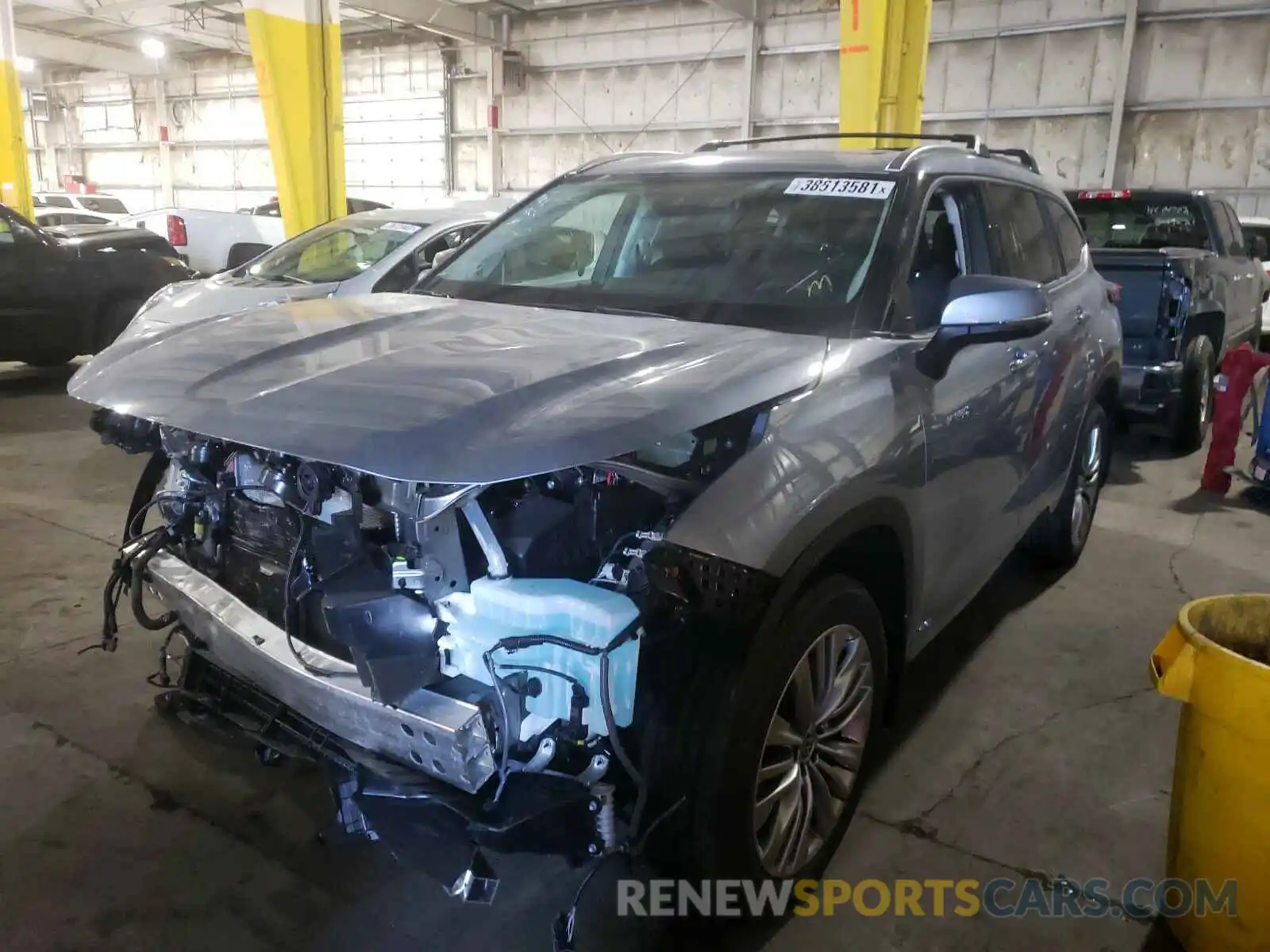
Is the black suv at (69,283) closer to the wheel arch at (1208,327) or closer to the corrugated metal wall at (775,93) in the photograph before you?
the wheel arch at (1208,327)

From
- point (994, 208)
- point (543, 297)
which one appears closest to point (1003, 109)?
point (994, 208)

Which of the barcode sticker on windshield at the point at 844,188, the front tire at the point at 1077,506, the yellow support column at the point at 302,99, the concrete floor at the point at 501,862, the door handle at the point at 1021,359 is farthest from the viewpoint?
the yellow support column at the point at 302,99

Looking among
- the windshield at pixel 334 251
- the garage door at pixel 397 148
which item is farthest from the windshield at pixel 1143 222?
the garage door at pixel 397 148

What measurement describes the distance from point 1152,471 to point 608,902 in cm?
565

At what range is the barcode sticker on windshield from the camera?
2684mm

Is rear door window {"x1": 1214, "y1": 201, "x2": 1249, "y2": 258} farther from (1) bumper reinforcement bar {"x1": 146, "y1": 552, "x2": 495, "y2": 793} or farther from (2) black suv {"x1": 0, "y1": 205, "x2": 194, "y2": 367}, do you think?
(2) black suv {"x1": 0, "y1": 205, "x2": 194, "y2": 367}

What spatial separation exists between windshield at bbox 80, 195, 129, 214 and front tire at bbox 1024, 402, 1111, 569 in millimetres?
19405

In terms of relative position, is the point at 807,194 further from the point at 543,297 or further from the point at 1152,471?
the point at 1152,471

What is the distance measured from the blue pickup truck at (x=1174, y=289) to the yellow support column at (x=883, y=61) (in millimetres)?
1628

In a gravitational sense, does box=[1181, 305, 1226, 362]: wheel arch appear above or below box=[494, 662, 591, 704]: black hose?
above

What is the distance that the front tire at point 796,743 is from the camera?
1.87 meters

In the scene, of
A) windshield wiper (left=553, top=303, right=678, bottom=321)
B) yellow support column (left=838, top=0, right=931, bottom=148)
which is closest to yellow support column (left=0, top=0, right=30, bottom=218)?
yellow support column (left=838, top=0, right=931, bottom=148)

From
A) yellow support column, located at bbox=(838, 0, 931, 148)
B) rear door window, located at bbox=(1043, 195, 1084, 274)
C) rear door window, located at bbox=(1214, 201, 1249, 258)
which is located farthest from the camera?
yellow support column, located at bbox=(838, 0, 931, 148)

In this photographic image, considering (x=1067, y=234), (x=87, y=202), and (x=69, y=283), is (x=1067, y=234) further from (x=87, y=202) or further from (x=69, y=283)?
(x=87, y=202)
